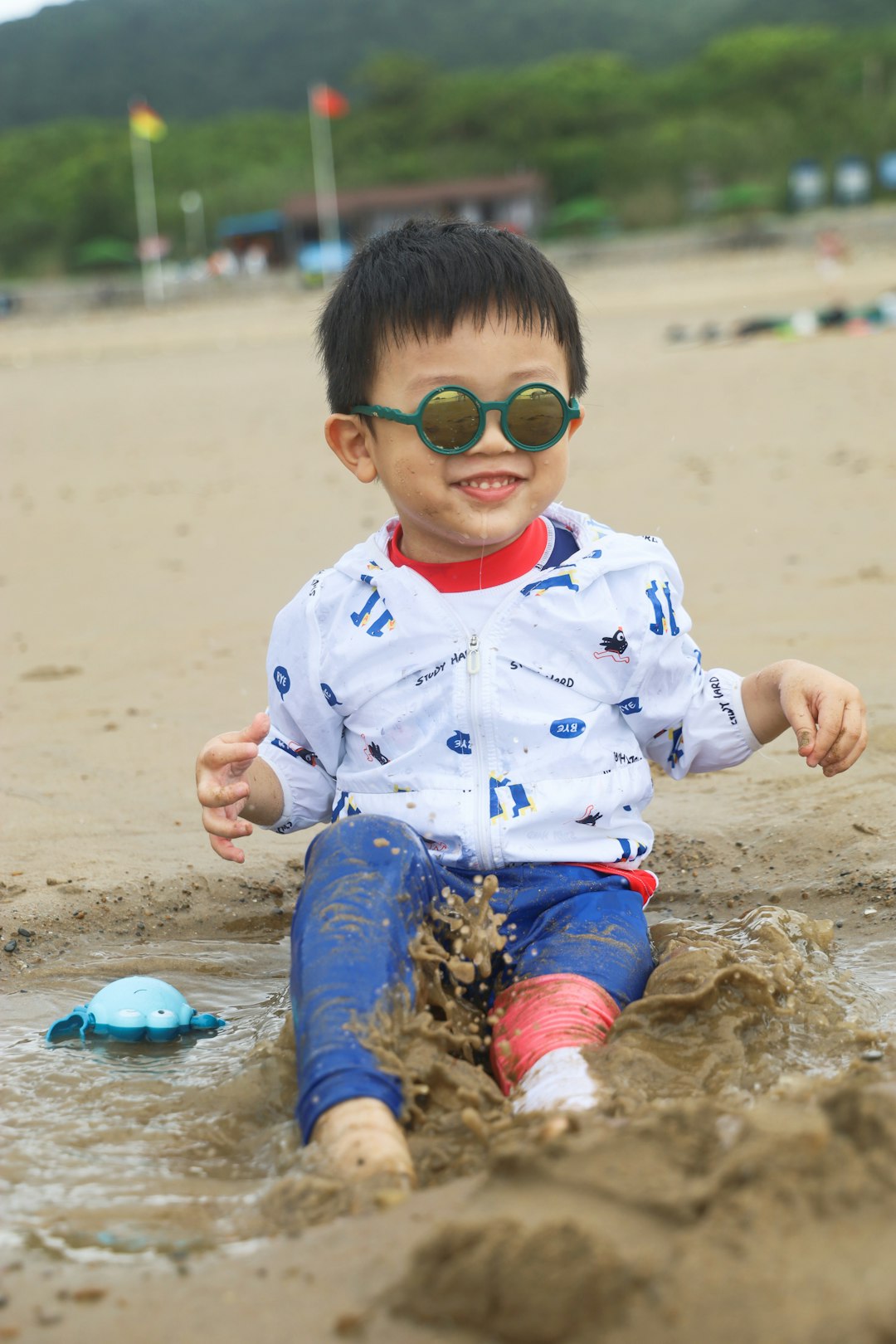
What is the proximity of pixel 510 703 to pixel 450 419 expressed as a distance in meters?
0.50

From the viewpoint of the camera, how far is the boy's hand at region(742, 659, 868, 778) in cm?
237

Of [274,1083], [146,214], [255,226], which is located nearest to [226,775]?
[274,1083]

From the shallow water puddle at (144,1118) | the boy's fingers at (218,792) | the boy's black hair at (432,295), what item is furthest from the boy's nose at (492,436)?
the shallow water puddle at (144,1118)

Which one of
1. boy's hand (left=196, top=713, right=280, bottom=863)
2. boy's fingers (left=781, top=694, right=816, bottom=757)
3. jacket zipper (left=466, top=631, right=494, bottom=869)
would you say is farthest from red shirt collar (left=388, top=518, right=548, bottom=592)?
boy's fingers (left=781, top=694, right=816, bottom=757)

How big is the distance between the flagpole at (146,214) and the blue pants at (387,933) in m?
39.0

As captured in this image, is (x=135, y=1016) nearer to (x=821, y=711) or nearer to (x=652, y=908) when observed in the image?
(x=652, y=908)

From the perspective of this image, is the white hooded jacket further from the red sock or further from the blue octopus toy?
the blue octopus toy

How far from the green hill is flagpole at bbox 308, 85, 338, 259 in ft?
191

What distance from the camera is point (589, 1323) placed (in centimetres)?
129

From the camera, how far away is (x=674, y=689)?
2.58 m

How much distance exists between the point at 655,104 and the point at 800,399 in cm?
7238

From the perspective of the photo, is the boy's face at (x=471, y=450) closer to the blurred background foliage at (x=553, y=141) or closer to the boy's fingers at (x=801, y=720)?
the boy's fingers at (x=801, y=720)

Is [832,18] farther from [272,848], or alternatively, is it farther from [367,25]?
[272,848]

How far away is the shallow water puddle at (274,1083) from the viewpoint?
5.69 ft
